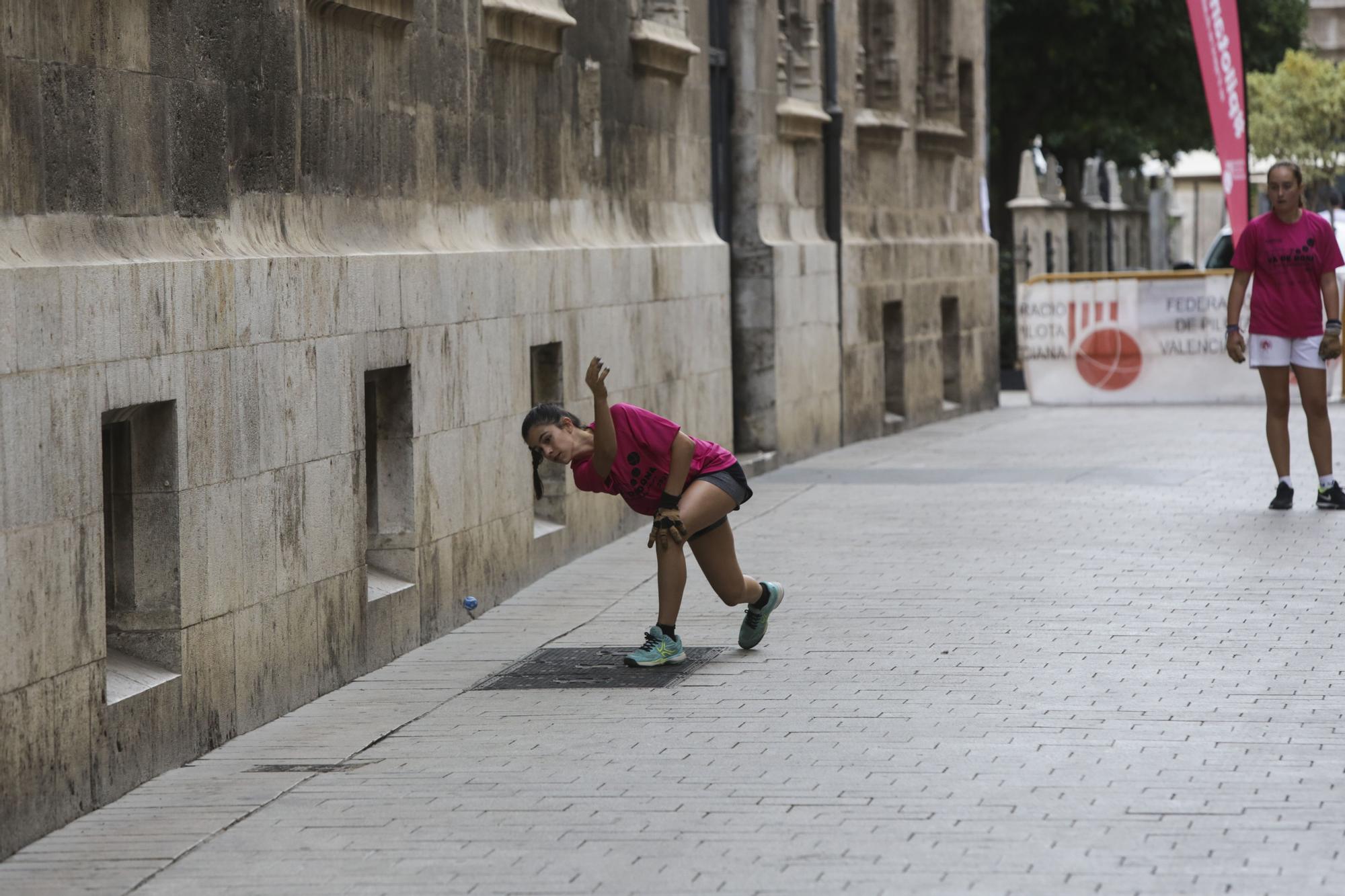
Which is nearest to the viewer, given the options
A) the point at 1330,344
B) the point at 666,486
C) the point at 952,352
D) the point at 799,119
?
the point at 666,486

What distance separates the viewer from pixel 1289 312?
43.8ft

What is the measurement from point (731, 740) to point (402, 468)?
2.82 m

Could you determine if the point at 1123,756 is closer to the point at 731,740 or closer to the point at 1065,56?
the point at 731,740

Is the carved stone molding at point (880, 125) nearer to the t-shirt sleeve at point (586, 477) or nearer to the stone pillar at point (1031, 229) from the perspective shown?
the stone pillar at point (1031, 229)

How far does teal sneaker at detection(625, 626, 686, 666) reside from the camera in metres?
8.86

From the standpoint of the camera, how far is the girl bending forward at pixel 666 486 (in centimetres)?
859

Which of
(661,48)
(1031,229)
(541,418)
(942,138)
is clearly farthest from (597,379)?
(1031,229)

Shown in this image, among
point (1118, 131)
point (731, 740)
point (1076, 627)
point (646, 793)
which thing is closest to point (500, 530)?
point (1076, 627)

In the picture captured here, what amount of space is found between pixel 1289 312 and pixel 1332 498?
1.06 m

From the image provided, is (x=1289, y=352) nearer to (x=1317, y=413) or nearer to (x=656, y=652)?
(x=1317, y=413)

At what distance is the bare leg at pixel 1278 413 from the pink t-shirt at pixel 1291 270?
231mm

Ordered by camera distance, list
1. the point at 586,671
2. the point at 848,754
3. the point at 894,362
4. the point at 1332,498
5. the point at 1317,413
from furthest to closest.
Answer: the point at 894,362
the point at 1317,413
the point at 1332,498
the point at 586,671
the point at 848,754

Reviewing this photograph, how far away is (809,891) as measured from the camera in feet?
18.3

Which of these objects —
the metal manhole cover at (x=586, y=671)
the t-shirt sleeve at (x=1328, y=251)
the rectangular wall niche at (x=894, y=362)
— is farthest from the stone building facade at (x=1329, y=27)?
A: the metal manhole cover at (x=586, y=671)
